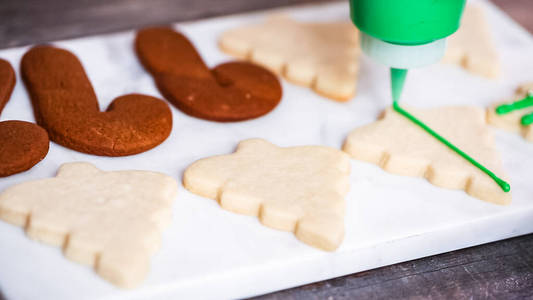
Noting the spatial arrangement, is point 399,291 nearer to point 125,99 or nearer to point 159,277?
Answer: point 159,277

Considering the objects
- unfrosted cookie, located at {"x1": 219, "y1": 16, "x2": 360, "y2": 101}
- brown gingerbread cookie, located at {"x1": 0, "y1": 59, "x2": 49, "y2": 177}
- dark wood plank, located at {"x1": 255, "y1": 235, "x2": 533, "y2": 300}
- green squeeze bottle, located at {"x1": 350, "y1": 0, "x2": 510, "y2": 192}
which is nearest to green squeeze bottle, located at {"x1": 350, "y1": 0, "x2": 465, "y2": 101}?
green squeeze bottle, located at {"x1": 350, "y1": 0, "x2": 510, "y2": 192}

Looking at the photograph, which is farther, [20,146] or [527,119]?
[527,119]

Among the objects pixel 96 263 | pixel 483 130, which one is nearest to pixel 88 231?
pixel 96 263

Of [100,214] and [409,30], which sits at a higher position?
[409,30]

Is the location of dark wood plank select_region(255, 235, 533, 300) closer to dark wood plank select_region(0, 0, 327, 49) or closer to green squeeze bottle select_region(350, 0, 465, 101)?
green squeeze bottle select_region(350, 0, 465, 101)

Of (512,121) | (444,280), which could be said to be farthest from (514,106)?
(444,280)

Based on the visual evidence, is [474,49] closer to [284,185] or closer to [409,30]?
[409,30]

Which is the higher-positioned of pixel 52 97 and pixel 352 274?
pixel 52 97
